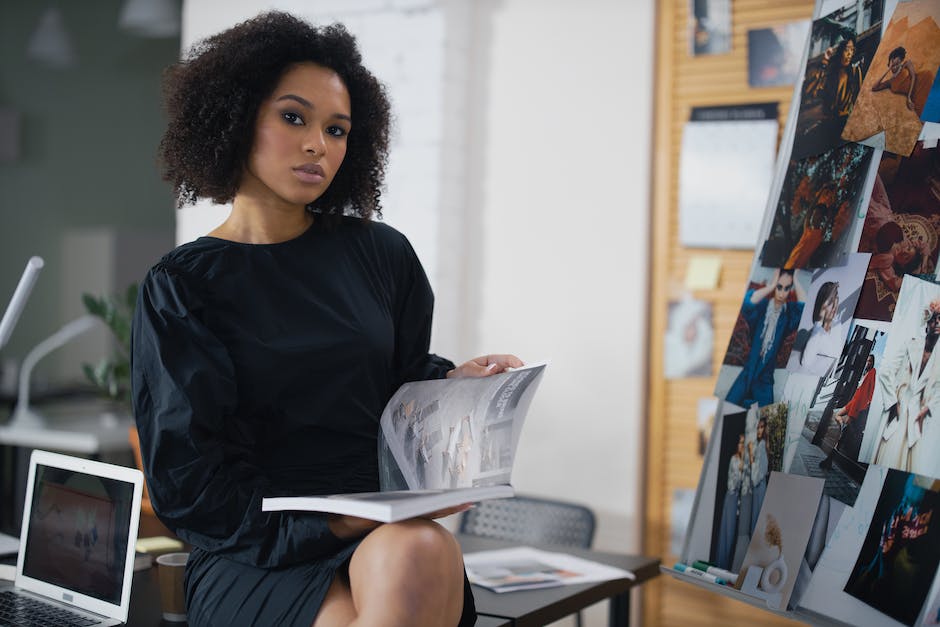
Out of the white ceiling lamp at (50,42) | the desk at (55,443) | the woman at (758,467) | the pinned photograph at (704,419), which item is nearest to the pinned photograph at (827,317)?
the woman at (758,467)

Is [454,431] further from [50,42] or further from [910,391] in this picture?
[50,42]

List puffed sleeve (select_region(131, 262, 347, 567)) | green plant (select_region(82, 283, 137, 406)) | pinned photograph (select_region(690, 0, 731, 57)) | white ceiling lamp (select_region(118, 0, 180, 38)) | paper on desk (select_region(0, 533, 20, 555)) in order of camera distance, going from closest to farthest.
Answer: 1. puffed sleeve (select_region(131, 262, 347, 567))
2. paper on desk (select_region(0, 533, 20, 555))
3. pinned photograph (select_region(690, 0, 731, 57))
4. green plant (select_region(82, 283, 137, 406))
5. white ceiling lamp (select_region(118, 0, 180, 38))

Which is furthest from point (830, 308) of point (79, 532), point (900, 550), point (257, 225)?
point (79, 532)

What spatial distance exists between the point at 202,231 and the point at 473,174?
0.92m

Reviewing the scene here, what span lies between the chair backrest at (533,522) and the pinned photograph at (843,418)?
112 centimetres

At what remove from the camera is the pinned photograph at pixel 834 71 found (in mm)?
1551

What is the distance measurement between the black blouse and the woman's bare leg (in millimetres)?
99

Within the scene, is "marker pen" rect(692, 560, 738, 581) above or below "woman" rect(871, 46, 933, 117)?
below

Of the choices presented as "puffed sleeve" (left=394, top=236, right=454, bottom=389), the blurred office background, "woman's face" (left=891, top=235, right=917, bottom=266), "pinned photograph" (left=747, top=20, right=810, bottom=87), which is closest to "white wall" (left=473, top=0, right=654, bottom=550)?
the blurred office background

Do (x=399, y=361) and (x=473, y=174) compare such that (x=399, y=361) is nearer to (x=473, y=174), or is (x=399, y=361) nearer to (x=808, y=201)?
(x=808, y=201)

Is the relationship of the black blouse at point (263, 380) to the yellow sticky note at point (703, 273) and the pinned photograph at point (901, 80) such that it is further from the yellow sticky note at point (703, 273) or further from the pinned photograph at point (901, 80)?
the yellow sticky note at point (703, 273)

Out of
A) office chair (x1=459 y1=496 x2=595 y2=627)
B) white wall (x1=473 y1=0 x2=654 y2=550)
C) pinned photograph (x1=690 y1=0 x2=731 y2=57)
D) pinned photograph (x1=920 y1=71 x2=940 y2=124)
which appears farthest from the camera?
white wall (x1=473 y1=0 x2=654 y2=550)

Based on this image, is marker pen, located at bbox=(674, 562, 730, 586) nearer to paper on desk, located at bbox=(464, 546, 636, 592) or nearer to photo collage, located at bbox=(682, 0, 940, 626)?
photo collage, located at bbox=(682, 0, 940, 626)

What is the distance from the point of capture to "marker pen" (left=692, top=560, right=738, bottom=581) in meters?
1.57
